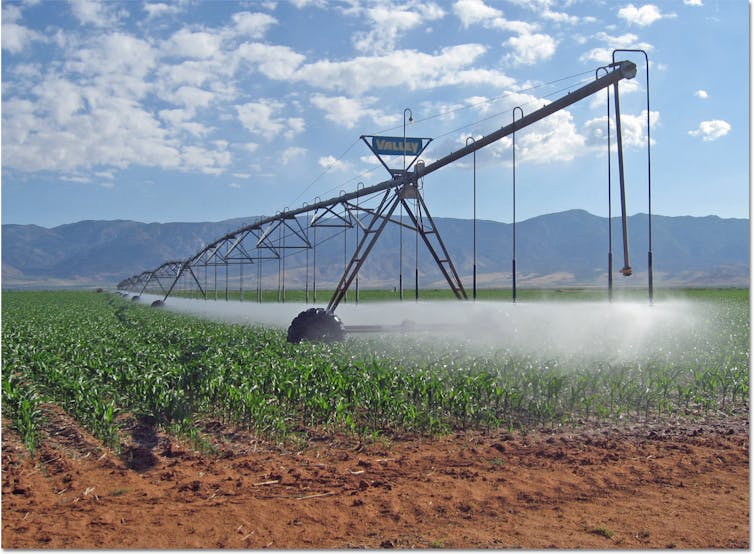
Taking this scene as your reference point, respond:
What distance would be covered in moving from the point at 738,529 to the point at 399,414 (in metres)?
5.64

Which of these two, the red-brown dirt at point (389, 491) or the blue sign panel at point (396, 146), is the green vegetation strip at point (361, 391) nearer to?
the red-brown dirt at point (389, 491)

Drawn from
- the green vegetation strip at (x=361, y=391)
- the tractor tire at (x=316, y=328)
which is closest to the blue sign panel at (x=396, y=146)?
the tractor tire at (x=316, y=328)

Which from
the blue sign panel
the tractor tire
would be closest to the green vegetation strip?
the tractor tire

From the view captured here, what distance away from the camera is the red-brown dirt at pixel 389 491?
6484 millimetres

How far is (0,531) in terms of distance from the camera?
6578mm

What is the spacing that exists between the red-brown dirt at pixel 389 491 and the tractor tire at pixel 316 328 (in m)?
9.84

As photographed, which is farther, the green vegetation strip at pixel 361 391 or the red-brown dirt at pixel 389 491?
the green vegetation strip at pixel 361 391

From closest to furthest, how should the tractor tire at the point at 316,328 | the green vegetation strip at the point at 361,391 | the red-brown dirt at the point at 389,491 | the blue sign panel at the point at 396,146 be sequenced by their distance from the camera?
the red-brown dirt at the point at 389,491 < the green vegetation strip at the point at 361,391 < the tractor tire at the point at 316,328 < the blue sign panel at the point at 396,146

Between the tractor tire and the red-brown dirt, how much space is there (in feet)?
32.3


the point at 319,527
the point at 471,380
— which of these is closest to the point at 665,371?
the point at 471,380

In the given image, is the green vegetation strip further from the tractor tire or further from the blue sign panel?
the blue sign panel

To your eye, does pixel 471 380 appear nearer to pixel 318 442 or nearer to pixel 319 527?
pixel 318 442

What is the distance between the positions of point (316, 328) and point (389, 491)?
43.3 feet

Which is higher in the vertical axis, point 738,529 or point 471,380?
point 471,380
